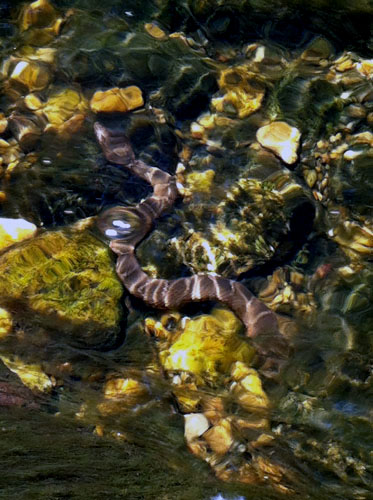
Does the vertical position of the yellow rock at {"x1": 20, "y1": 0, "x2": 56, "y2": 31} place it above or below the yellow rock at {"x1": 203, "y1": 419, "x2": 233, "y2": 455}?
above

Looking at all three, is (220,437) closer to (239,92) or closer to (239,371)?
(239,371)

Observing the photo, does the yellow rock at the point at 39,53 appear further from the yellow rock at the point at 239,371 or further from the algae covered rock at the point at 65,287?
the yellow rock at the point at 239,371

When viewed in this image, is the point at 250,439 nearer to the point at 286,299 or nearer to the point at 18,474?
the point at 286,299

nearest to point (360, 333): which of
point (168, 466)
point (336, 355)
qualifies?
point (336, 355)

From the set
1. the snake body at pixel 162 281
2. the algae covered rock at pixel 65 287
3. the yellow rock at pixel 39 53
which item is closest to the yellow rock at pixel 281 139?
the snake body at pixel 162 281

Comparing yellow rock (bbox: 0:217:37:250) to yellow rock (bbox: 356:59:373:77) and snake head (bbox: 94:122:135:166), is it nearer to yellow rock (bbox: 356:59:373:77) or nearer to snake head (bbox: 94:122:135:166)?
snake head (bbox: 94:122:135:166)

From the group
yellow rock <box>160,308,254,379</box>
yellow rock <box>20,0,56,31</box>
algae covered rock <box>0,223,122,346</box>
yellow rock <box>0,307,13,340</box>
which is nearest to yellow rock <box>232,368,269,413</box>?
yellow rock <box>160,308,254,379</box>

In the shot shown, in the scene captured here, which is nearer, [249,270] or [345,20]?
[249,270]
